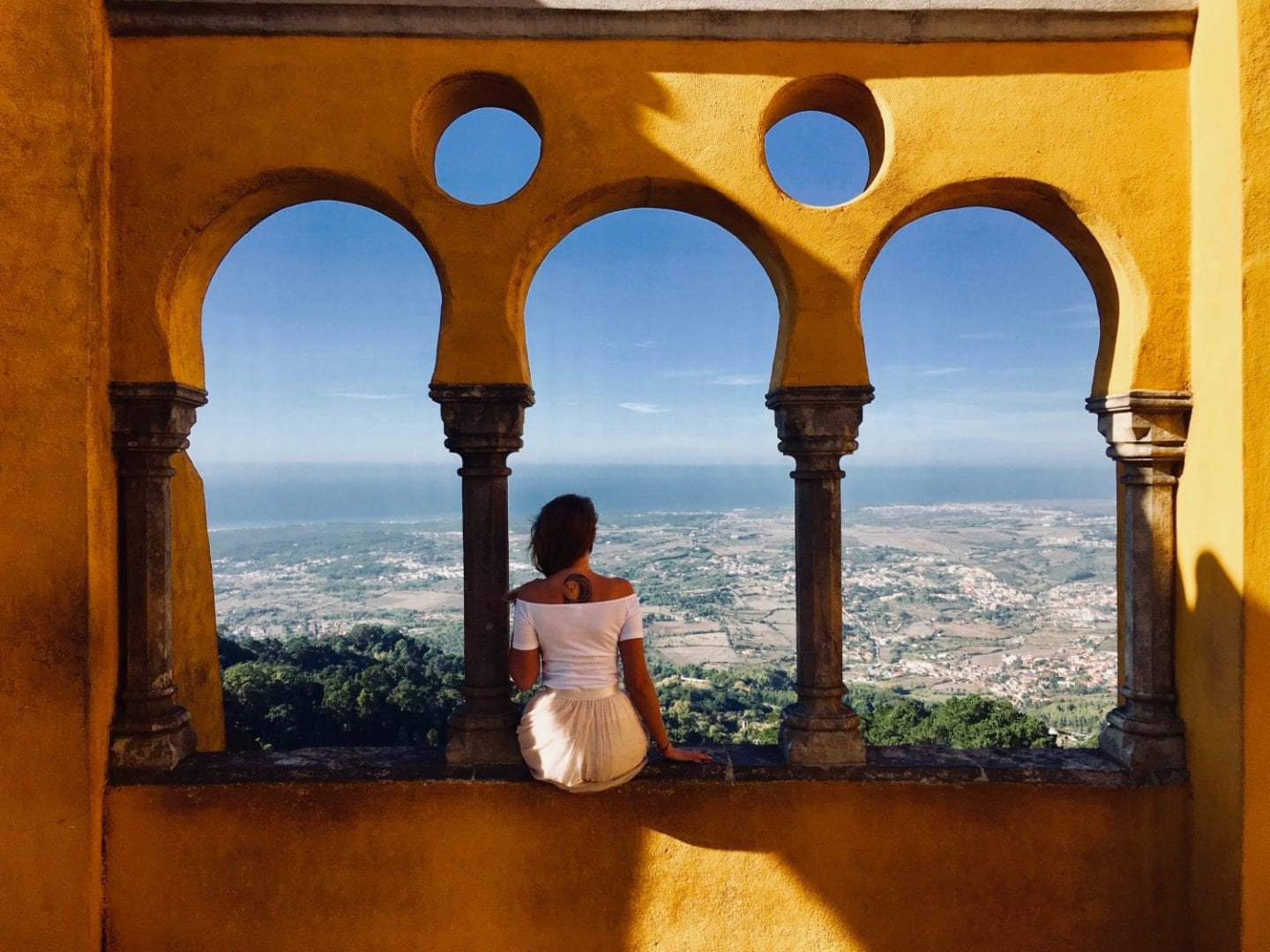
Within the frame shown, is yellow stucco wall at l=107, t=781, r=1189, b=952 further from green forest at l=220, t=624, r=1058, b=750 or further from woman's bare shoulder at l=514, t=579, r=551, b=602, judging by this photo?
green forest at l=220, t=624, r=1058, b=750

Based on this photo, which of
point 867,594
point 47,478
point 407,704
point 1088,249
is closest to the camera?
point 47,478

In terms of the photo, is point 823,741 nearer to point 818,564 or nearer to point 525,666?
point 818,564

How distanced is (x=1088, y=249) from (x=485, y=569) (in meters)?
3.10

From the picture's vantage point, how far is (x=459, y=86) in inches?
139

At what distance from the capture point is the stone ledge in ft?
10.8

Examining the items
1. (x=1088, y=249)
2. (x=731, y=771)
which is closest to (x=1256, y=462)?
(x=1088, y=249)

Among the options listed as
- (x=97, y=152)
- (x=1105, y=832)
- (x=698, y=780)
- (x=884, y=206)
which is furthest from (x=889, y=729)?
(x=97, y=152)

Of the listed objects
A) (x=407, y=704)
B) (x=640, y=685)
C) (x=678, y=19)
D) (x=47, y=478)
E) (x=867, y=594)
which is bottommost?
(x=867, y=594)

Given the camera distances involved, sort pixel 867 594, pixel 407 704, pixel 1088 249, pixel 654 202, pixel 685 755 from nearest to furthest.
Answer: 1. pixel 685 755
2. pixel 1088 249
3. pixel 654 202
4. pixel 407 704
5. pixel 867 594

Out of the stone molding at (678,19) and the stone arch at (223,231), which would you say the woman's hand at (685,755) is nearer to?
the stone arch at (223,231)

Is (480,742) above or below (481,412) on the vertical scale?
below

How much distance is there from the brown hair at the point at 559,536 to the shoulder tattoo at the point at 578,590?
0.26ft

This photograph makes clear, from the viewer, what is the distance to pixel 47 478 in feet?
10.2

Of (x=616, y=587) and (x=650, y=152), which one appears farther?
(x=650, y=152)
